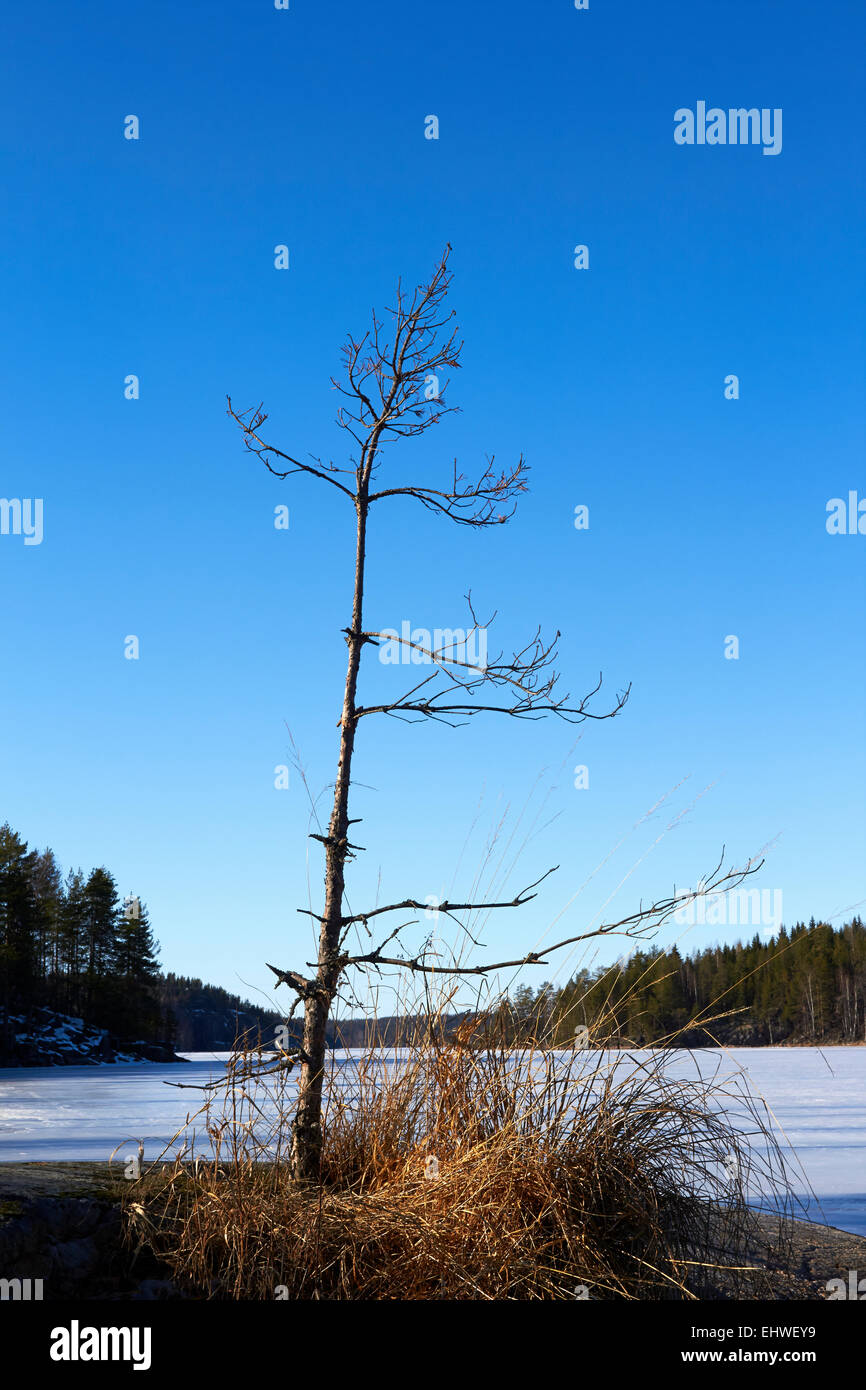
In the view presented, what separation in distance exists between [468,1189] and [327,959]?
112cm

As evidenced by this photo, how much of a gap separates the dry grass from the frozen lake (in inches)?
12.2

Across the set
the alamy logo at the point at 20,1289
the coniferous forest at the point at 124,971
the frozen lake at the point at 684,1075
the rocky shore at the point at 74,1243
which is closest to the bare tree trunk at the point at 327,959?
the frozen lake at the point at 684,1075

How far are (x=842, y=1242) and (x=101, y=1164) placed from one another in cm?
420

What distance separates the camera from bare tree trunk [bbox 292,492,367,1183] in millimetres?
4270

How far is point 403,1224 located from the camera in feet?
12.2

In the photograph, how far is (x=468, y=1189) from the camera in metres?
3.80

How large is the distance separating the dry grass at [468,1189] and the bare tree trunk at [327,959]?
0.41ft

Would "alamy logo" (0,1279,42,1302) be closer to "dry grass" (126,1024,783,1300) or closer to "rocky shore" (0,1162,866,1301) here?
"rocky shore" (0,1162,866,1301)

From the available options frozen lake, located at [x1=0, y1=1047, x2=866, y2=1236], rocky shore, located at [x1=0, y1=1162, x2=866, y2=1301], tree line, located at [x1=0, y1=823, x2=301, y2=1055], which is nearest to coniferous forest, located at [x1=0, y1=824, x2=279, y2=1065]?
tree line, located at [x1=0, y1=823, x2=301, y2=1055]
